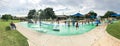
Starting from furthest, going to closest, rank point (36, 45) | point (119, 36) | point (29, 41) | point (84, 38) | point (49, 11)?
1. point (49, 11)
2. point (119, 36)
3. point (84, 38)
4. point (29, 41)
5. point (36, 45)

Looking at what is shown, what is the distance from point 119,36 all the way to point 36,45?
11.1 m

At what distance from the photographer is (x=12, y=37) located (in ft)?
85.6

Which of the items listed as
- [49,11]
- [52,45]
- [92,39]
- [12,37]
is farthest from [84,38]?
[49,11]

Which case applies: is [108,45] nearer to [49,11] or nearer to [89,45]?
[89,45]

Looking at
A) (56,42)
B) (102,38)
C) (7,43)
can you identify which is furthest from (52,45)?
(102,38)

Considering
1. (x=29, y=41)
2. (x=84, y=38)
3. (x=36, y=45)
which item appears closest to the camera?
(x=36, y=45)

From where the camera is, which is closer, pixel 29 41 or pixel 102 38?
pixel 29 41

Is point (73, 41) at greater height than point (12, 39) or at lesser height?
lesser

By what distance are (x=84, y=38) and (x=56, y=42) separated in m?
3.85

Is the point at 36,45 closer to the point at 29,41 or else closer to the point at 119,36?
the point at 29,41

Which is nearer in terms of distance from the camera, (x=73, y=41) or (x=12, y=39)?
(x=73, y=41)

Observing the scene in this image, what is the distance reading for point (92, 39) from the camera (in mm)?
25062

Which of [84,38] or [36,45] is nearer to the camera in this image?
[36,45]

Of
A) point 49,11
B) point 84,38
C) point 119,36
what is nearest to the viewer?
point 84,38
